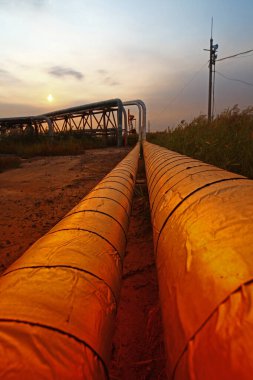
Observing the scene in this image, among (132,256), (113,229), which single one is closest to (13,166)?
(132,256)

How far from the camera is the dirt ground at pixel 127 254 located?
1.88 metres

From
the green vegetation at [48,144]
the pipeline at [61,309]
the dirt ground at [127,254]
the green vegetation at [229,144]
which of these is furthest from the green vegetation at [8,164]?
the pipeline at [61,309]

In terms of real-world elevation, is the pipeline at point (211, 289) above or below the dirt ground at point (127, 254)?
above

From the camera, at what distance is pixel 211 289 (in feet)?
2.65

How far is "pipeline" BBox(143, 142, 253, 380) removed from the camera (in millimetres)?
659

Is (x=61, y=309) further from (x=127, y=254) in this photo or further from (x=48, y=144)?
(x=48, y=144)

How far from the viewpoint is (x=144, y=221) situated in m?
4.28

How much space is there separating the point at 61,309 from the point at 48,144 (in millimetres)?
18283

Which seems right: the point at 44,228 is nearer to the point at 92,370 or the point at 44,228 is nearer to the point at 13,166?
the point at 92,370

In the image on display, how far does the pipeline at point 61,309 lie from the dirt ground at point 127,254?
0.74 meters

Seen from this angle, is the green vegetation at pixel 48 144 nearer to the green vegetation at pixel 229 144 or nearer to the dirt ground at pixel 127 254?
the dirt ground at pixel 127 254

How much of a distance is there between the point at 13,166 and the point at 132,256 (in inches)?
370

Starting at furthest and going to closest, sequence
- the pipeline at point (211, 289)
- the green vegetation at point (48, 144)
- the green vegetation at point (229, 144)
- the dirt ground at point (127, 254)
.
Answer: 1. the green vegetation at point (48, 144)
2. the green vegetation at point (229, 144)
3. the dirt ground at point (127, 254)
4. the pipeline at point (211, 289)

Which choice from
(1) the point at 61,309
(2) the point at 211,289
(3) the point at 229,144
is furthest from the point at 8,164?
(2) the point at 211,289
